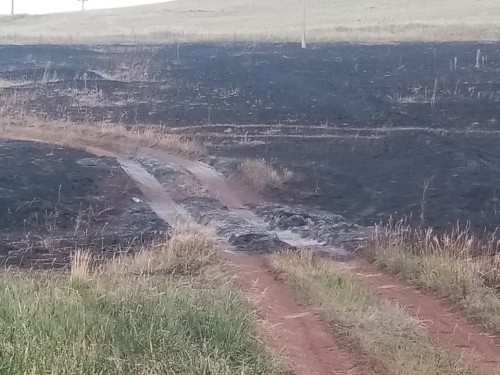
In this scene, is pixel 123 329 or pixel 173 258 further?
pixel 173 258

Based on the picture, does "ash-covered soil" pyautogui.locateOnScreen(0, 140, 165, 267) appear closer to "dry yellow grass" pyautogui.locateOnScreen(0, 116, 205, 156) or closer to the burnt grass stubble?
the burnt grass stubble

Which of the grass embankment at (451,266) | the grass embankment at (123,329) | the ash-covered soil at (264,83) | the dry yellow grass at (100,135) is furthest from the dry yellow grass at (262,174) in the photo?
the grass embankment at (123,329)

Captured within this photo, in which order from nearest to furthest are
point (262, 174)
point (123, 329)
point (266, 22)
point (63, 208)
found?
point (123, 329) → point (63, 208) → point (262, 174) → point (266, 22)

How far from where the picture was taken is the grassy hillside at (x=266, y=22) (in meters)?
54.8

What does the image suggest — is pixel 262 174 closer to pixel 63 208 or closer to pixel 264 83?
pixel 63 208

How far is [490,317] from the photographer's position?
9.18m

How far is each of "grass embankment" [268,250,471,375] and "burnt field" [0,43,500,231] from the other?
426 centimetres

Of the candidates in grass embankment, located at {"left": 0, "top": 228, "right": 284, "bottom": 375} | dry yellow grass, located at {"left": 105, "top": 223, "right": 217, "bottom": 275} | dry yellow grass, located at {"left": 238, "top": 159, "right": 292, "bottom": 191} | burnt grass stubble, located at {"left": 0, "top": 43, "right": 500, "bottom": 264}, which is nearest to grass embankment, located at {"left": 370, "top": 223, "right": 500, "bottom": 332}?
burnt grass stubble, located at {"left": 0, "top": 43, "right": 500, "bottom": 264}

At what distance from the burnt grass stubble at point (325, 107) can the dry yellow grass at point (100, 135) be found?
1065mm

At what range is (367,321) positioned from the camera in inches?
337

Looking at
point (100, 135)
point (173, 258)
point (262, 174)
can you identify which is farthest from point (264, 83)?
point (173, 258)

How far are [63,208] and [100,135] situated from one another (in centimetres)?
862

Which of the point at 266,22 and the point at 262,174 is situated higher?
the point at 266,22

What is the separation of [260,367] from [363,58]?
3673 cm
